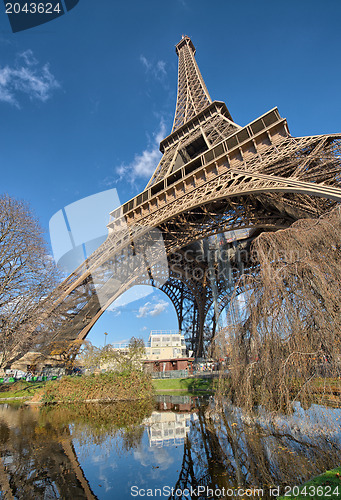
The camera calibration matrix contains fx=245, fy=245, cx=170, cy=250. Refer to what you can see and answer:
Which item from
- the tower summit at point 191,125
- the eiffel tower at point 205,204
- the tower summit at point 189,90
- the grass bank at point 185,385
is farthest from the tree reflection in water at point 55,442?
the tower summit at point 189,90

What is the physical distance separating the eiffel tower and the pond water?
4619 mm

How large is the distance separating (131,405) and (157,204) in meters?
13.6

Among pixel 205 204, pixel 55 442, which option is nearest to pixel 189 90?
pixel 205 204

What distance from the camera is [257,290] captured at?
18.2 feet

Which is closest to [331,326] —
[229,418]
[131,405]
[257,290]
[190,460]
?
[257,290]

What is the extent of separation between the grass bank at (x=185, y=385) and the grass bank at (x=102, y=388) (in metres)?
2.54

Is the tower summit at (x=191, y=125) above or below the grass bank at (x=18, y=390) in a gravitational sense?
above

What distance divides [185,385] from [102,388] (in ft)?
20.2

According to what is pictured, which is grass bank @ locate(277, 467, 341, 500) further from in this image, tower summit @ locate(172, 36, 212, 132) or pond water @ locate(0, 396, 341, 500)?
tower summit @ locate(172, 36, 212, 132)

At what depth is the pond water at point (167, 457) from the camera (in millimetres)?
4125

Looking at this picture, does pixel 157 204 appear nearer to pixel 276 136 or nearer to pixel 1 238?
pixel 276 136

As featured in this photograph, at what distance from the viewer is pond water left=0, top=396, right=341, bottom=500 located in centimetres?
412

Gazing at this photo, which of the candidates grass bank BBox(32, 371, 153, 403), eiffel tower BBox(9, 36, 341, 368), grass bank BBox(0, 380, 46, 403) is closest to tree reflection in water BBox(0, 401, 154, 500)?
grass bank BBox(32, 371, 153, 403)

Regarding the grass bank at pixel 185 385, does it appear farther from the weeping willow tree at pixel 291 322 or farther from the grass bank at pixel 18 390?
the weeping willow tree at pixel 291 322
